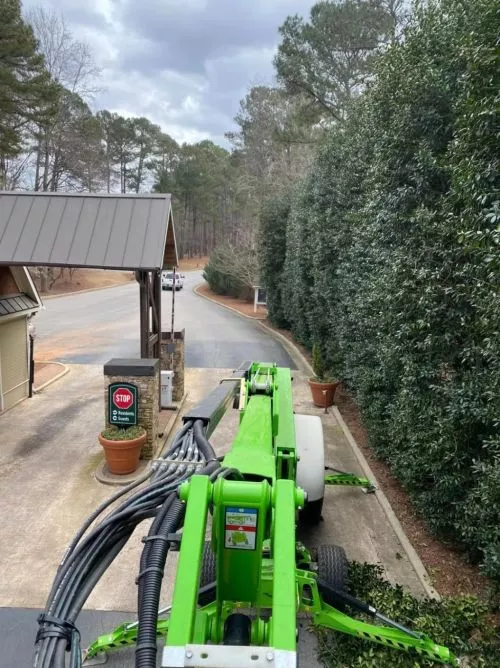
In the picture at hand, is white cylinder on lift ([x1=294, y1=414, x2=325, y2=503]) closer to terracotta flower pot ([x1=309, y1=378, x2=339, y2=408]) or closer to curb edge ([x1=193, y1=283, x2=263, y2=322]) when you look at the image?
terracotta flower pot ([x1=309, y1=378, x2=339, y2=408])

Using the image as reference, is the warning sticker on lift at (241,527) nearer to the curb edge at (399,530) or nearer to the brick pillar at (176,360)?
the curb edge at (399,530)

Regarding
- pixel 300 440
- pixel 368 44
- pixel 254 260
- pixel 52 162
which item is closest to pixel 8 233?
pixel 300 440

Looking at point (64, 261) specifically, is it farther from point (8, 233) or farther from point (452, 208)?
point (452, 208)

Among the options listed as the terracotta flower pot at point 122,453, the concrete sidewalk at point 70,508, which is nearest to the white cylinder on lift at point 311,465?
the concrete sidewalk at point 70,508

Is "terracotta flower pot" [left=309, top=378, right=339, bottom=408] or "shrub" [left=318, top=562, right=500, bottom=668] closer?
"shrub" [left=318, top=562, right=500, bottom=668]

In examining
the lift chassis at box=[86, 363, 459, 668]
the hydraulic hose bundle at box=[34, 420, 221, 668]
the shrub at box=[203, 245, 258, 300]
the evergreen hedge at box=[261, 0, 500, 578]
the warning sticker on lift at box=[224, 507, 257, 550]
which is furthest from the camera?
the shrub at box=[203, 245, 258, 300]

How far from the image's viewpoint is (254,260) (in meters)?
28.8

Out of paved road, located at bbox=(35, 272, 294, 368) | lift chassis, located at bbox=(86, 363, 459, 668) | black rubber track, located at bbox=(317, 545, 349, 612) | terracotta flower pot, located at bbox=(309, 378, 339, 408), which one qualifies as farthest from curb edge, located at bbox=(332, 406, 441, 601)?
paved road, located at bbox=(35, 272, 294, 368)

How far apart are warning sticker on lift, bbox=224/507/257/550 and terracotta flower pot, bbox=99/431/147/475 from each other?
17.6 ft

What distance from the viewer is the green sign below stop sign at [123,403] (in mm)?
7258

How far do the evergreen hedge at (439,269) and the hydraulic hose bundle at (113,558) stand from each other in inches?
106

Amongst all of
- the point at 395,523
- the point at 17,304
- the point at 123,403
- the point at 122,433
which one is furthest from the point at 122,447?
the point at 17,304

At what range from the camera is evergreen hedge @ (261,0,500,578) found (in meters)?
3.88

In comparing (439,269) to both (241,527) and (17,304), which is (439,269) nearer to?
(241,527)
